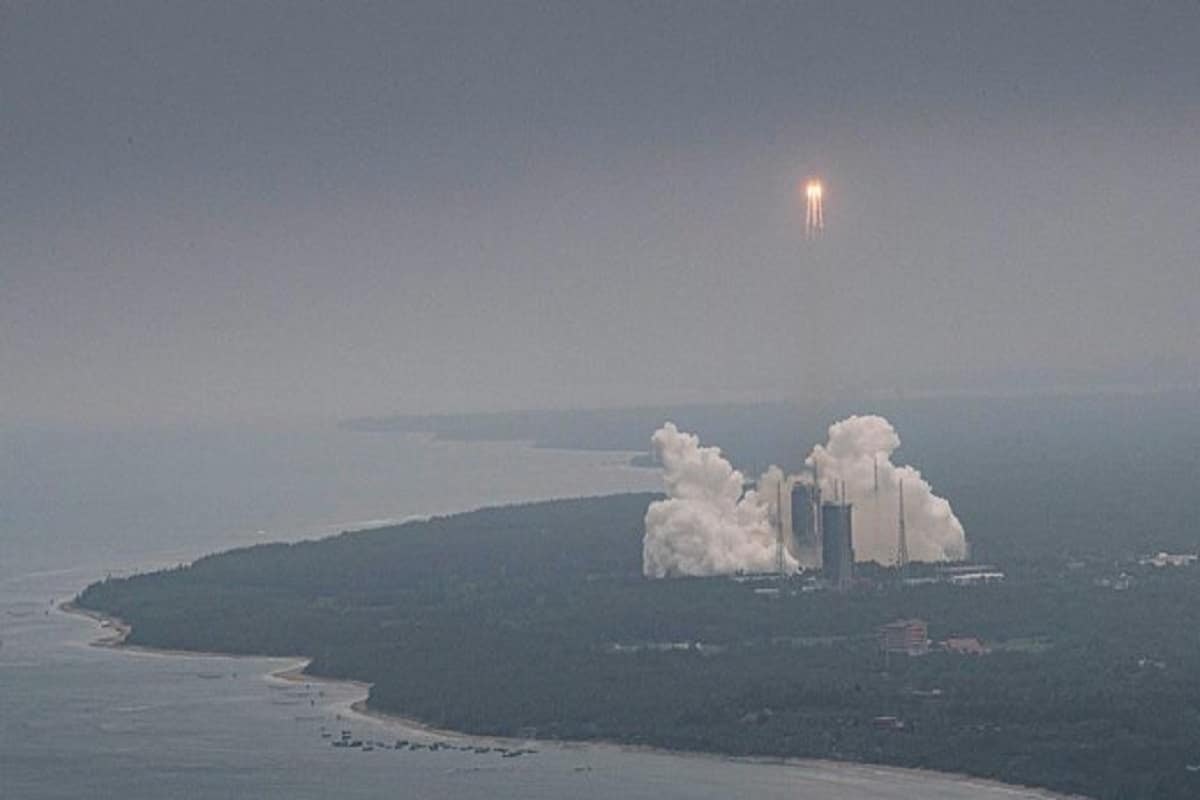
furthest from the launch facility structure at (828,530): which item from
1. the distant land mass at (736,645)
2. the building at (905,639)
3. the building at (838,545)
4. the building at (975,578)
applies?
the building at (905,639)

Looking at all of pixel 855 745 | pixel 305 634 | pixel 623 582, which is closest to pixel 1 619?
pixel 305 634

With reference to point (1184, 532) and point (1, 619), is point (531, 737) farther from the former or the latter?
point (1184, 532)

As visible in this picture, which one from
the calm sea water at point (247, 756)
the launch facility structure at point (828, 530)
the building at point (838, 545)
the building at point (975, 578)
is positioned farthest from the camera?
the launch facility structure at point (828, 530)

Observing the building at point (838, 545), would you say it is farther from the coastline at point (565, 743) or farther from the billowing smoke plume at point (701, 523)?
the coastline at point (565, 743)

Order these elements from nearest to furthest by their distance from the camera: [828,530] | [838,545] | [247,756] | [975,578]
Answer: [247,756]
[838,545]
[828,530]
[975,578]

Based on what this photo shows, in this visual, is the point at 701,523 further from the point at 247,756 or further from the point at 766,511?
the point at 247,756

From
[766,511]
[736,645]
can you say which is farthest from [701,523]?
[736,645]
